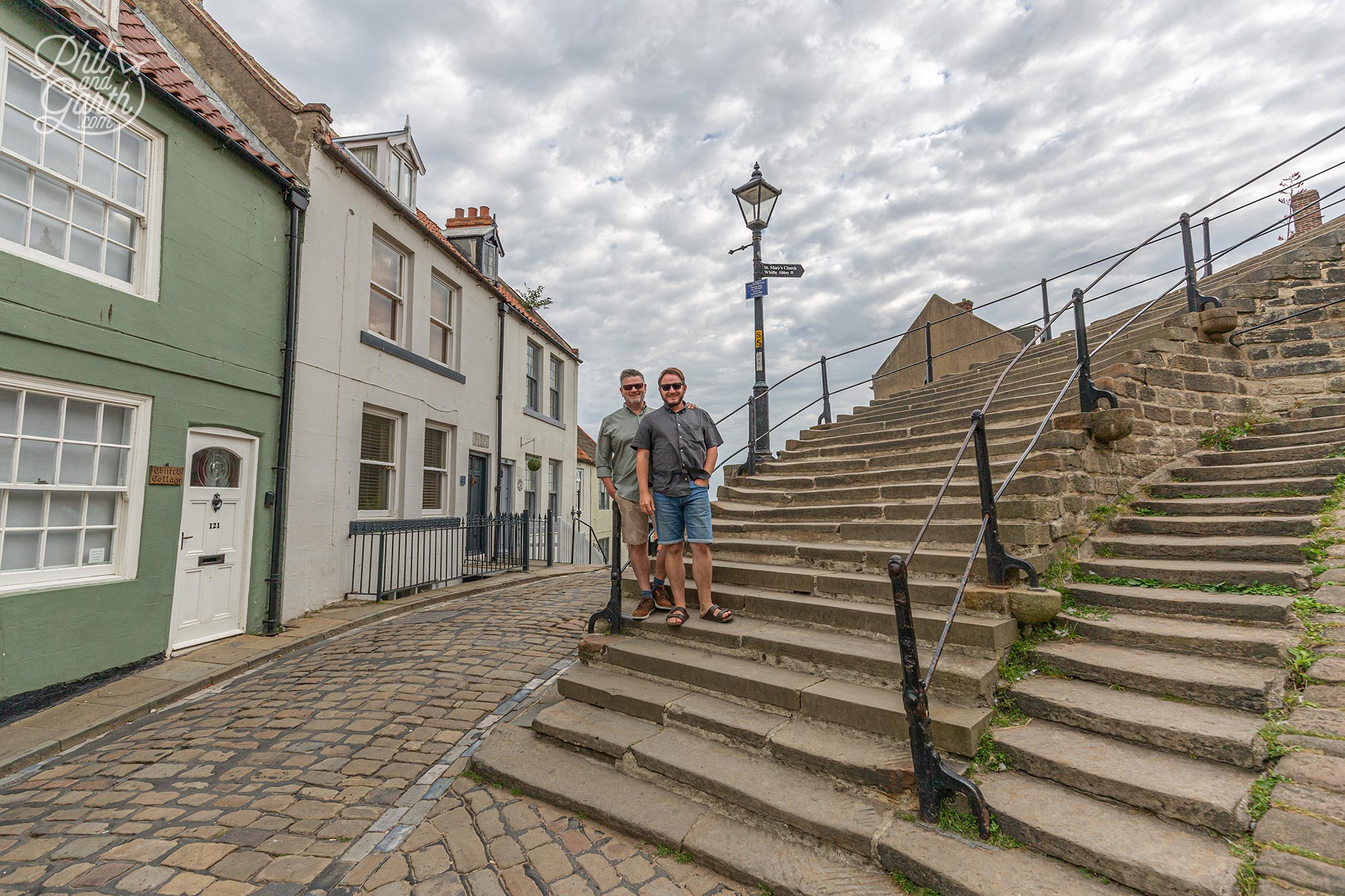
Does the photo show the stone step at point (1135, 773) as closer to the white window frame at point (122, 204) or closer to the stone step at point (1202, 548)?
the stone step at point (1202, 548)

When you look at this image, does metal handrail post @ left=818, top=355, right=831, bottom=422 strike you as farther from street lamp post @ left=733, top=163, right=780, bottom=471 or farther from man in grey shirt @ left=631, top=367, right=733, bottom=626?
man in grey shirt @ left=631, top=367, right=733, bottom=626

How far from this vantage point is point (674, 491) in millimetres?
4688

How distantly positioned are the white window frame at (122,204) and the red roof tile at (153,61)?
0.33 metres

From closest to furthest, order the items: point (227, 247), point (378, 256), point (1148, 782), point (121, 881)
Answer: point (1148, 782)
point (121, 881)
point (227, 247)
point (378, 256)

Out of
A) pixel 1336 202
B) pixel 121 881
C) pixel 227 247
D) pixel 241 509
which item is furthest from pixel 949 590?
pixel 227 247

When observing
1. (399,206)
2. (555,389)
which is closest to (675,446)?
(399,206)

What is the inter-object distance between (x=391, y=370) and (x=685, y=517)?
714 cm

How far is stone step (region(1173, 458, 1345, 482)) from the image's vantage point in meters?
4.90

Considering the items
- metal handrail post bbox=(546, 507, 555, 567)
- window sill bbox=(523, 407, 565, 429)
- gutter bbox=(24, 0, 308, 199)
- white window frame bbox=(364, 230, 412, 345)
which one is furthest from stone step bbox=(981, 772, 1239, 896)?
window sill bbox=(523, 407, 565, 429)

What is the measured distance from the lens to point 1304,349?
6570mm

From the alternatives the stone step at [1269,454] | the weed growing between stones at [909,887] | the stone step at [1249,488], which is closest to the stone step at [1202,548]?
the stone step at [1249,488]

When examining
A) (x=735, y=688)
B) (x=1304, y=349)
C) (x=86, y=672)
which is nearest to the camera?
(x=735, y=688)

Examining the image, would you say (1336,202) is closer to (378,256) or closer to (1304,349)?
(1304,349)

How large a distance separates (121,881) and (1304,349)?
10.3 meters
